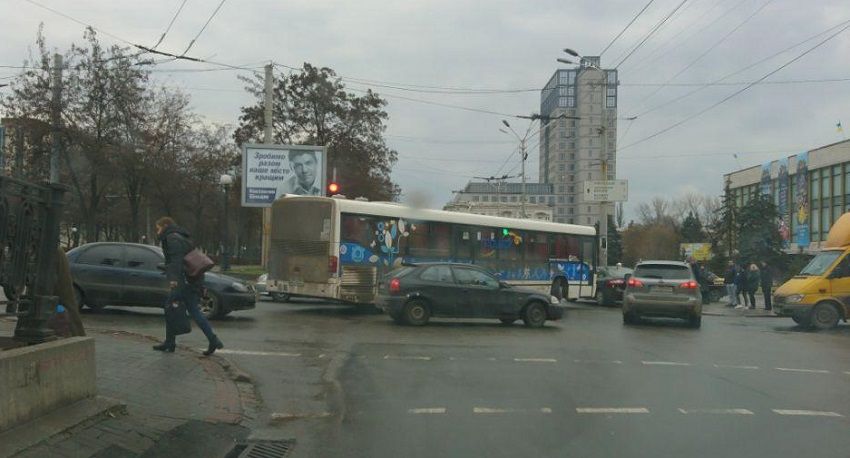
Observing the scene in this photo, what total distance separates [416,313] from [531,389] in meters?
6.84

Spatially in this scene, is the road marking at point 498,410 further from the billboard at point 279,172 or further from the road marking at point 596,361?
the billboard at point 279,172

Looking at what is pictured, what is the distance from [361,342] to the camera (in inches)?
478

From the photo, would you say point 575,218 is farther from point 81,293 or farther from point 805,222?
point 81,293

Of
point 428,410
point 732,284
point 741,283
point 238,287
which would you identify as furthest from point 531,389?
point 732,284

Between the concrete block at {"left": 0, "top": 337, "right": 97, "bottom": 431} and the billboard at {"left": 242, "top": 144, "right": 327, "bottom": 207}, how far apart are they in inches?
906

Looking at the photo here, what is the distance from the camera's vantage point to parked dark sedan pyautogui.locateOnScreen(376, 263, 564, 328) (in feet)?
48.9

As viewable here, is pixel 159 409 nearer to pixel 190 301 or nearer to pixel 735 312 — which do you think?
pixel 190 301

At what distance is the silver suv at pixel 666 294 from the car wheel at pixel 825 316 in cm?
314

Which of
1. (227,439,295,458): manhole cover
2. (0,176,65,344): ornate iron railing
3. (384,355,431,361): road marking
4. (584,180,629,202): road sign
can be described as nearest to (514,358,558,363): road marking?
(384,355,431,361): road marking

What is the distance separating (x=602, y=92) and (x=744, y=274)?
18.5 m

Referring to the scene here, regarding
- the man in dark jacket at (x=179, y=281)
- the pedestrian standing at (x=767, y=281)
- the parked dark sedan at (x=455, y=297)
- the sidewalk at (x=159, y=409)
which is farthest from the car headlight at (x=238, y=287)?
the pedestrian standing at (x=767, y=281)

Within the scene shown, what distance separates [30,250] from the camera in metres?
5.76

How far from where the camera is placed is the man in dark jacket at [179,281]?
9.21 metres

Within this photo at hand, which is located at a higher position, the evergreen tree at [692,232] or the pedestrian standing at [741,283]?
the evergreen tree at [692,232]
